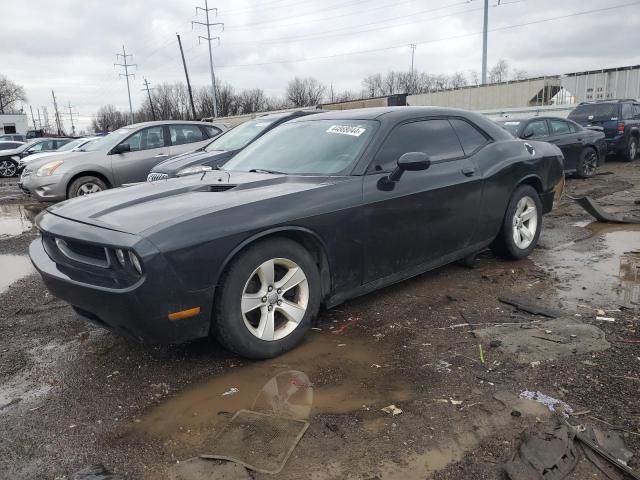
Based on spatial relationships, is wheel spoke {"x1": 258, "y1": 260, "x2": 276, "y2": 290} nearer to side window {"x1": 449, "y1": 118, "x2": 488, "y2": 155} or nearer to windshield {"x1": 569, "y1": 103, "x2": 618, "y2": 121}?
side window {"x1": 449, "y1": 118, "x2": 488, "y2": 155}

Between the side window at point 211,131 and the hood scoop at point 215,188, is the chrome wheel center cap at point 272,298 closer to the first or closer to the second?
the hood scoop at point 215,188

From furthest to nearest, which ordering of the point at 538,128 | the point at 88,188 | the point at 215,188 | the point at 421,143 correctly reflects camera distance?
the point at 538,128
the point at 88,188
the point at 421,143
the point at 215,188

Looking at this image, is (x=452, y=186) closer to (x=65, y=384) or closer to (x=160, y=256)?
(x=160, y=256)

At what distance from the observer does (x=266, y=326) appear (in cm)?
328

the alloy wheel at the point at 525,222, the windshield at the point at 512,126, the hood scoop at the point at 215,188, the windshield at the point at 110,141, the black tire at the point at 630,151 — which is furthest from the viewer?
the black tire at the point at 630,151

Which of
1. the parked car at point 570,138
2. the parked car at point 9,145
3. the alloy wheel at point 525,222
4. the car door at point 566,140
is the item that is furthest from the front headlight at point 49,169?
the parked car at point 9,145

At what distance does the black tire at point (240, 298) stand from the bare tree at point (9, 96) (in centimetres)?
11203

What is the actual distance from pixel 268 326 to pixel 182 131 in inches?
309

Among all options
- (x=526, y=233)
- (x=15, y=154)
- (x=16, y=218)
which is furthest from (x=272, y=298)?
(x=15, y=154)

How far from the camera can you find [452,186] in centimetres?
438

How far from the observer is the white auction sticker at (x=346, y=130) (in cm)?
409

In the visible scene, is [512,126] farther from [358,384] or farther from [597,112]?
[358,384]

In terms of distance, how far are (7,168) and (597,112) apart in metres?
20.7

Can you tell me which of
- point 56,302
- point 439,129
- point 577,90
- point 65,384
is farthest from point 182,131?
point 577,90
